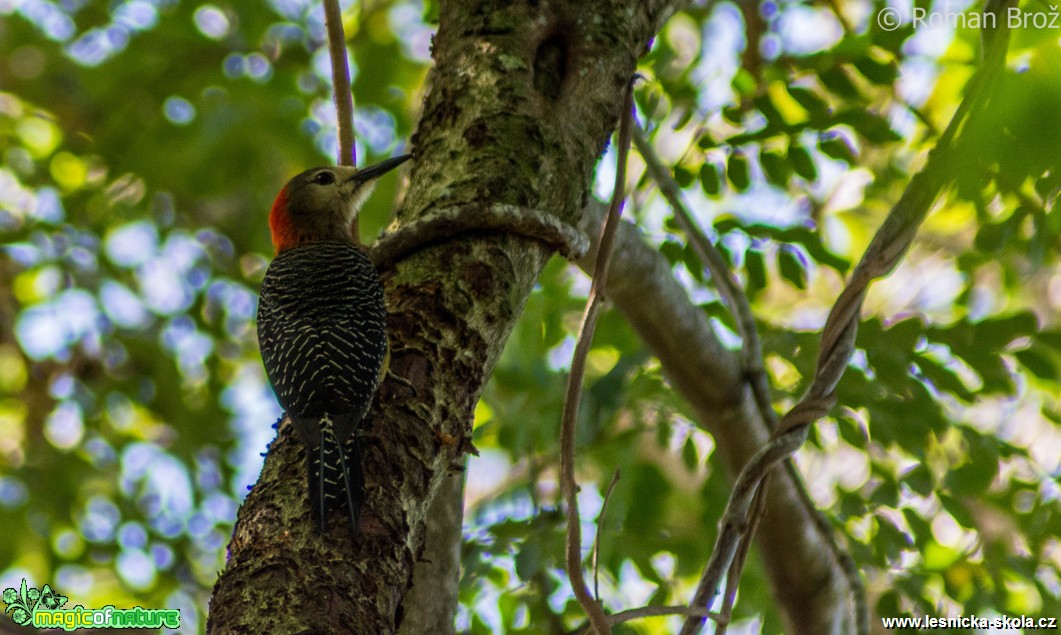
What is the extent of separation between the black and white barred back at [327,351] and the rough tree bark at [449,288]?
0.07m

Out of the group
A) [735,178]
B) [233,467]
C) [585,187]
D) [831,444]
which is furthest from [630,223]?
[233,467]

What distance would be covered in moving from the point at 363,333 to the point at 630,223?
136 centimetres

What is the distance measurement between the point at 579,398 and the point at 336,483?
837 millimetres

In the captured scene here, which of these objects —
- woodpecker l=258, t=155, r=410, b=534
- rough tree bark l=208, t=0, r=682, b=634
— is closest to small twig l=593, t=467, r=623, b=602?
rough tree bark l=208, t=0, r=682, b=634

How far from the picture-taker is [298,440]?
8.82ft

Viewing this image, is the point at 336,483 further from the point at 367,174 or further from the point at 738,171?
the point at 367,174

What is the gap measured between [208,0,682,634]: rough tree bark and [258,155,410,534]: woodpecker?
0.23ft

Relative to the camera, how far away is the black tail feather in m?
2.10

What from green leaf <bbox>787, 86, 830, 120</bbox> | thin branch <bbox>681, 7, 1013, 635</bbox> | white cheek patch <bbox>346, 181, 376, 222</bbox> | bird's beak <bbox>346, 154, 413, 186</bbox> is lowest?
thin branch <bbox>681, 7, 1013, 635</bbox>

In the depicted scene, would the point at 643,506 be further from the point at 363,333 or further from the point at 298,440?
the point at 298,440

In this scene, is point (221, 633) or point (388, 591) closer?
point (221, 633)

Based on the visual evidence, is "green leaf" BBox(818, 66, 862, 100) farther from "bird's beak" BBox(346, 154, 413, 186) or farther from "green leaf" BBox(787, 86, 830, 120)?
"bird's beak" BBox(346, 154, 413, 186)

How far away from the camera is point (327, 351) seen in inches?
134

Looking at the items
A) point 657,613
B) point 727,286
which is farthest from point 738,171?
point 657,613
